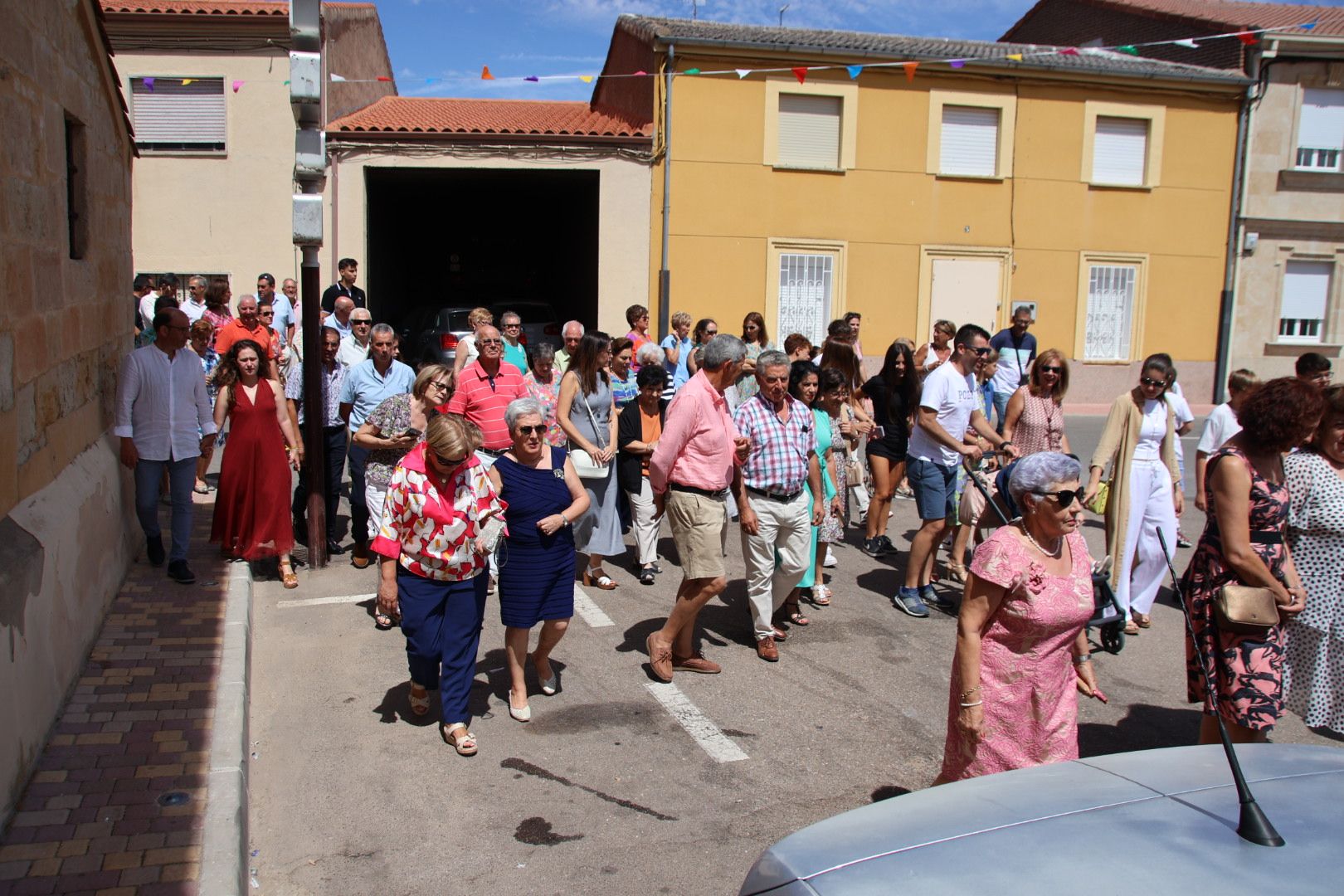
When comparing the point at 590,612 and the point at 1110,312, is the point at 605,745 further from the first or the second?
the point at 1110,312

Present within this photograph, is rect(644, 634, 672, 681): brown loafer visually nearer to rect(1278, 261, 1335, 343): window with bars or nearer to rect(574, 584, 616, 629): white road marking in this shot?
rect(574, 584, 616, 629): white road marking

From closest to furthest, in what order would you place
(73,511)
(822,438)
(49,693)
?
(49,693) < (73,511) < (822,438)

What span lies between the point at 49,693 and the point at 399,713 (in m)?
1.57

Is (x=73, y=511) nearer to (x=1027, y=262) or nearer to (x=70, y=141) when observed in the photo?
(x=70, y=141)

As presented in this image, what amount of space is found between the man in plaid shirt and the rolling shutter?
1497 centimetres

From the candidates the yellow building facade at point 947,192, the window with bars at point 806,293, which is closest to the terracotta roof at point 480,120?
the yellow building facade at point 947,192

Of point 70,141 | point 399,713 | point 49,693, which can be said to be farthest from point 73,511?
point 70,141

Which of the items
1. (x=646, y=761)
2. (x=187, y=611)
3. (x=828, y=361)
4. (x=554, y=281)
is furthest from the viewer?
(x=554, y=281)

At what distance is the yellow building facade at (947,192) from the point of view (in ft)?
61.9

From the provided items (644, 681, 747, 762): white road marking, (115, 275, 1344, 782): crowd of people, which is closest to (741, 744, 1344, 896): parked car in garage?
(115, 275, 1344, 782): crowd of people

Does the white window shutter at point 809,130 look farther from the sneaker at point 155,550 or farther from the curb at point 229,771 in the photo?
the curb at point 229,771

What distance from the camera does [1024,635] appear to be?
3.52 m

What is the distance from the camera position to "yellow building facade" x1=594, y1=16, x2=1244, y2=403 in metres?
18.9

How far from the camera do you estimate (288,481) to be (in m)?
7.29
